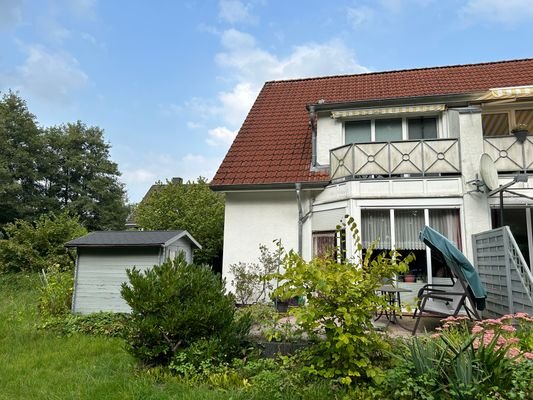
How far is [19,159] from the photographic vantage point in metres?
28.7

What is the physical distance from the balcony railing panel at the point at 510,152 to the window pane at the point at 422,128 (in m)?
1.66

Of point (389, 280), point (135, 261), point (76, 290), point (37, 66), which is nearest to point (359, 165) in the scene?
point (389, 280)

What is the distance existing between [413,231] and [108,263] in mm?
8400

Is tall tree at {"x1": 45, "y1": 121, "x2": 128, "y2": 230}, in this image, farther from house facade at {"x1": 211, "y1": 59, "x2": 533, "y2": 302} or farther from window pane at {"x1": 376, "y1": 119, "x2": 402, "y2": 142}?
Result: window pane at {"x1": 376, "y1": 119, "x2": 402, "y2": 142}

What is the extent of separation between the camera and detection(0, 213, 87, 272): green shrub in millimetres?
15367

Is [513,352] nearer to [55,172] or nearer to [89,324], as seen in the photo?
[89,324]

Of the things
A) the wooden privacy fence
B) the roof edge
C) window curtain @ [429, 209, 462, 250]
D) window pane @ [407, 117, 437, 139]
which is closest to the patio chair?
the wooden privacy fence

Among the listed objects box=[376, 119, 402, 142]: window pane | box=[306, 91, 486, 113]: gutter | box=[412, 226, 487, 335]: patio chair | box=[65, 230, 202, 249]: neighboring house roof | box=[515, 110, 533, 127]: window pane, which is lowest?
box=[412, 226, 487, 335]: patio chair

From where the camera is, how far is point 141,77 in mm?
14484

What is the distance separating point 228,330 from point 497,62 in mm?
15764

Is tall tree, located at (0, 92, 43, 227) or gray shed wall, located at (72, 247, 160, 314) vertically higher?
tall tree, located at (0, 92, 43, 227)

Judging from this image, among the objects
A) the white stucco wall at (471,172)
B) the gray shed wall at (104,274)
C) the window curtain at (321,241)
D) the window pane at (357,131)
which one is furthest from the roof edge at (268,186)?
the white stucco wall at (471,172)

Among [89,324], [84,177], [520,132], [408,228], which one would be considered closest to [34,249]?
[89,324]

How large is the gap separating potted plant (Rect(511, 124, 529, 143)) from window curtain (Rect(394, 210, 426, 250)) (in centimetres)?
328
